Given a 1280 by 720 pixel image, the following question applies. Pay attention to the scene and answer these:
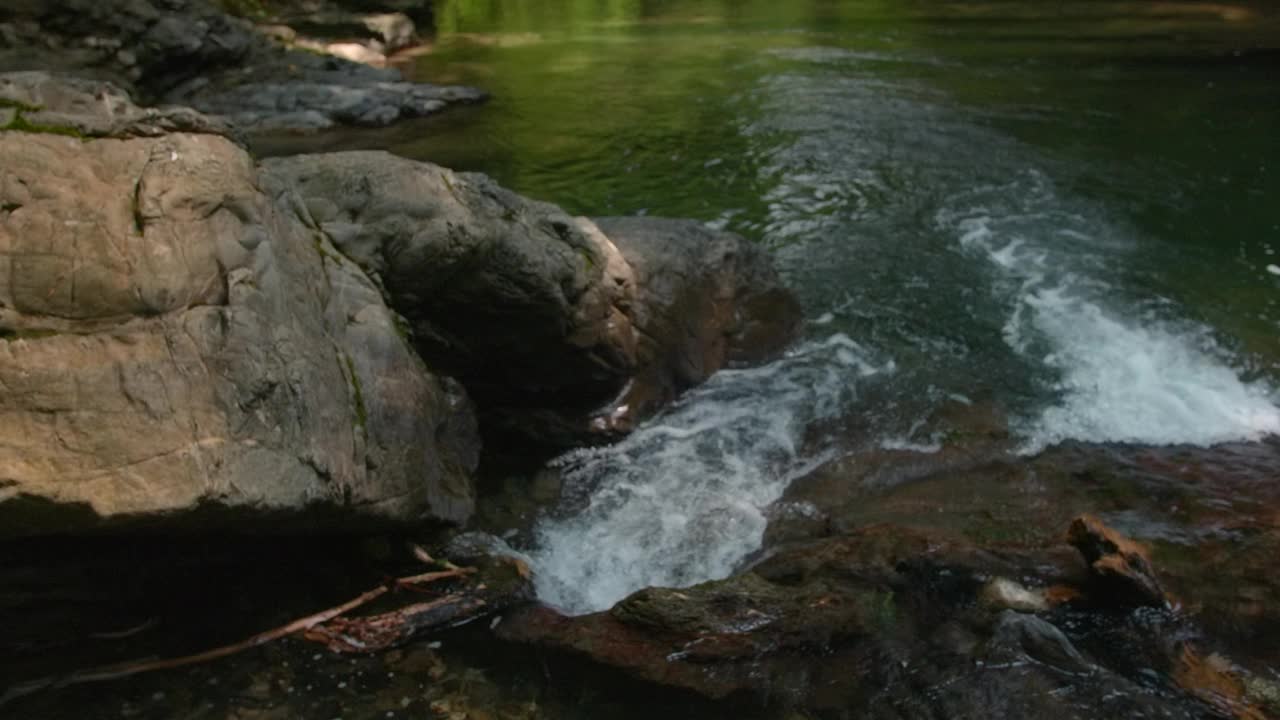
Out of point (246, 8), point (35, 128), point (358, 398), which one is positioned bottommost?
point (358, 398)

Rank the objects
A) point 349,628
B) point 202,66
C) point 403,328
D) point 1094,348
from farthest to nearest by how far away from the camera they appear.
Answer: point 202,66 → point 1094,348 → point 403,328 → point 349,628

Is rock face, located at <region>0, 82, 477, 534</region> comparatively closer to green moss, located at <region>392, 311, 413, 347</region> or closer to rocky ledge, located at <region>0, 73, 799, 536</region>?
rocky ledge, located at <region>0, 73, 799, 536</region>

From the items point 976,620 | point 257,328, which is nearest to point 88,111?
point 257,328

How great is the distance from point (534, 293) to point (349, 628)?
248cm

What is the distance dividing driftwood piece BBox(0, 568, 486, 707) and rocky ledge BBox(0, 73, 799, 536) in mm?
383

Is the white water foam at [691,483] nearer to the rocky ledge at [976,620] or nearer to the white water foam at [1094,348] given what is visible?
the rocky ledge at [976,620]

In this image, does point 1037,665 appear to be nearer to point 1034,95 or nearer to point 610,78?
point 1034,95

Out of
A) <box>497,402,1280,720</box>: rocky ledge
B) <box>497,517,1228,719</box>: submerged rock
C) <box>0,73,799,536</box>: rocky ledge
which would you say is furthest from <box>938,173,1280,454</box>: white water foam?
<box>0,73,799,536</box>: rocky ledge

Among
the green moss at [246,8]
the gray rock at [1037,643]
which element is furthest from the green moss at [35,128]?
the green moss at [246,8]

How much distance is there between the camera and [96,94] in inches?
192

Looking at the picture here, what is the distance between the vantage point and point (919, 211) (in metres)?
11.4

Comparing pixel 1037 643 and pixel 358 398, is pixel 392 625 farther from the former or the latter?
pixel 1037 643

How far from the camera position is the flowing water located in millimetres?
6844

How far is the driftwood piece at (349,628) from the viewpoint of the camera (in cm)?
420
